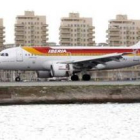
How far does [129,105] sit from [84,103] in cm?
337

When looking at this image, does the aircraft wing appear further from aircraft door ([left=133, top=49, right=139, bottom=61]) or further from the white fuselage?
aircraft door ([left=133, top=49, right=139, bottom=61])

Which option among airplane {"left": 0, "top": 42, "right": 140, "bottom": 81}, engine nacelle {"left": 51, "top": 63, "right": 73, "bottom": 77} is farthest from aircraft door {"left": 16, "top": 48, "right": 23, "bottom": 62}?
engine nacelle {"left": 51, "top": 63, "right": 73, "bottom": 77}

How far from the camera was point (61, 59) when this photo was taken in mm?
75312

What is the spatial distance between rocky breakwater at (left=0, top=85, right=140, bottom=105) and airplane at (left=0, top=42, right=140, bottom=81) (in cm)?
1364

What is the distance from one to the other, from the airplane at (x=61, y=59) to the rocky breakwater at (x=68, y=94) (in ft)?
44.7

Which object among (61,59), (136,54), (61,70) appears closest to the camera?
(61,70)

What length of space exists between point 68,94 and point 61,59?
55.1 feet

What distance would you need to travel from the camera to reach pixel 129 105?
5828 centimetres

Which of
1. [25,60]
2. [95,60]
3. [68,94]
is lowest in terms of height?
[68,94]

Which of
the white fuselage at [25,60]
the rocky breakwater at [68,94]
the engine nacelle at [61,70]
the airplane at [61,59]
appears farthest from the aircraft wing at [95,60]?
the rocky breakwater at [68,94]

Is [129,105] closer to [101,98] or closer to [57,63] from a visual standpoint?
[101,98]

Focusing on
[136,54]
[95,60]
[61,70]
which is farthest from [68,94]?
[136,54]

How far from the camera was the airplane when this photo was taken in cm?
7425

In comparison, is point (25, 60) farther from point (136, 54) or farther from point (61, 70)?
point (136, 54)
